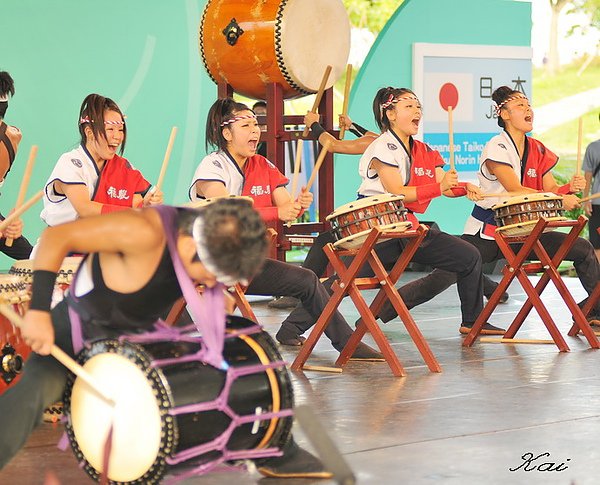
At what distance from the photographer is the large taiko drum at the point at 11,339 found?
333cm

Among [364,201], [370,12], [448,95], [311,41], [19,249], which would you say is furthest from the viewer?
[370,12]

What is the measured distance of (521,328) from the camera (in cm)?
545

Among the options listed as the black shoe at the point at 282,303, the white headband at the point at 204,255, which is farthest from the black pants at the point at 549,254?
the white headband at the point at 204,255

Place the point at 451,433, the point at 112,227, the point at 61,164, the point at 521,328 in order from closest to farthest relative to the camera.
A: the point at 112,227
the point at 451,433
the point at 61,164
the point at 521,328

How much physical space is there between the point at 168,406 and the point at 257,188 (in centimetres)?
228

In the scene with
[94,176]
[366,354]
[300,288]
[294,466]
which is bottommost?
[366,354]

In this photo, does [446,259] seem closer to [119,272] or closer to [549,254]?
[549,254]

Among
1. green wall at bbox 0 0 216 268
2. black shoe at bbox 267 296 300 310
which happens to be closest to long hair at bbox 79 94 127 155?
black shoe at bbox 267 296 300 310

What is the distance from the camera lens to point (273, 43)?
597 cm

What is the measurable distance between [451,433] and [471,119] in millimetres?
5450

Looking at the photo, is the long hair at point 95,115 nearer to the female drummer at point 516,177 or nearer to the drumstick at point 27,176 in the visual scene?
the drumstick at point 27,176

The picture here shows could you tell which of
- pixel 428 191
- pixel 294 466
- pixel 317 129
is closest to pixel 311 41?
pixel 317 129

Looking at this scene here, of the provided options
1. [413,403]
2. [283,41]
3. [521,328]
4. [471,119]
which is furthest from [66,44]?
[413,403]

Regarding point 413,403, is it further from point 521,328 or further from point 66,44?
point 66,44
